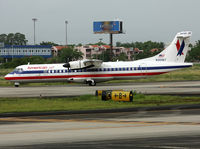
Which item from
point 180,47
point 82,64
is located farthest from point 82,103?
point 180,47

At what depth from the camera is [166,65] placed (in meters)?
50.1

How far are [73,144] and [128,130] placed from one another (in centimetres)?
362

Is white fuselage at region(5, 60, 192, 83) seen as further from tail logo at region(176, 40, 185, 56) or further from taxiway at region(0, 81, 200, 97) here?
taxiway at region(0, 81, 200, 97)

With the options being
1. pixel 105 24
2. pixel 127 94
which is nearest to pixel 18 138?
pixel 127 94

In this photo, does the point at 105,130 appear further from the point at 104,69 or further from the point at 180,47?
the point at 180,47

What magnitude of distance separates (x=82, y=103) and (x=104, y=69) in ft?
70.5

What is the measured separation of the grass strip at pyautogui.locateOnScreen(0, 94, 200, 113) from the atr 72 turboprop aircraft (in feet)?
54.5

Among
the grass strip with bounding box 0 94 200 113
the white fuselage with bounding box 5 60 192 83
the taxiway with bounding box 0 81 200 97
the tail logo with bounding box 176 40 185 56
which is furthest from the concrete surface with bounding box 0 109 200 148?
the tail logo with bounding box 176 40 185 56

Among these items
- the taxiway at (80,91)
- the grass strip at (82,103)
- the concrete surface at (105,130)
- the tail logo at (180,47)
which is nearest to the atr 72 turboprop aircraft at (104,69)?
the tail logo at (180,47)

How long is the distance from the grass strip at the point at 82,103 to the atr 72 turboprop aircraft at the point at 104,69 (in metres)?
16.6

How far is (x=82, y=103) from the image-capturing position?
99.1 ft

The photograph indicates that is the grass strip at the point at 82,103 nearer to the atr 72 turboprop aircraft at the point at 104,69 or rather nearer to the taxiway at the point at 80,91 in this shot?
the taxiway at the point at 80,91

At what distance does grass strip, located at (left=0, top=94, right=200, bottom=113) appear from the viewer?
26891 mm

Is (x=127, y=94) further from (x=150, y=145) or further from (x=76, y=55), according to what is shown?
(x=76, y=55)
